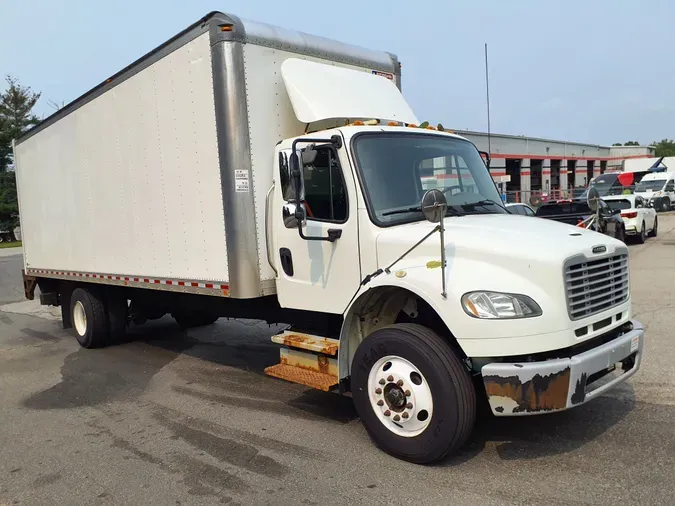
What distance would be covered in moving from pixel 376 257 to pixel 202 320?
19.8 ft

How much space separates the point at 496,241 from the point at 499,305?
0.50m

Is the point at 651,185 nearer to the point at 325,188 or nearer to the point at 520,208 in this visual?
the point at 520,208

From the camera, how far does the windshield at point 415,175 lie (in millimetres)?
4570

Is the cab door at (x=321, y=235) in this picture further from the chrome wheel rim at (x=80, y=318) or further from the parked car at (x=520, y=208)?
the chrome wheel rim at (x=80, y=318)

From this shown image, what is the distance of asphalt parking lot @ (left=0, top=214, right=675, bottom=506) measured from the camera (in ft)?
12.2

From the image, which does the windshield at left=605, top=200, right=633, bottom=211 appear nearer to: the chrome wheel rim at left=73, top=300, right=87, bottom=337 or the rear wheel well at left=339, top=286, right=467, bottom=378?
the chrome wheel rim at left=73, top=300, right=87, bottom=337

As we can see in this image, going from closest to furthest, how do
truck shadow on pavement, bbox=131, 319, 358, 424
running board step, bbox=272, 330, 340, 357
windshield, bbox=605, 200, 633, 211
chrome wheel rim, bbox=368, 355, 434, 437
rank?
chrome wheel rim, bbox=368, 355, 434, 437 → running board step, bbox=272, 330, 340, 357 → truck shadow on pavement, bbox=131, 319, 358, 424 → windshield, bbox=605, 200, 633, 211

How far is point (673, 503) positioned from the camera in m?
3.35

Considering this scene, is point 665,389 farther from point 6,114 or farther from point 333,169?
point 6,114

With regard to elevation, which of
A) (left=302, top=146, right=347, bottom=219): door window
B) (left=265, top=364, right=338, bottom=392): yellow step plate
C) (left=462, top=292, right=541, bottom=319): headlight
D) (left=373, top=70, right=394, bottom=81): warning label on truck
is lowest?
(left=265, top=364, right=338, bottom=392): yellow step plate

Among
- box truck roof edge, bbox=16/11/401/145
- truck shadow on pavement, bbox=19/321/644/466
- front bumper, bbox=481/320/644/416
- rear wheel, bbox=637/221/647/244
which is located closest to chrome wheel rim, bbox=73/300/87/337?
truck shadow on pavement, bbox=19/321/644/466

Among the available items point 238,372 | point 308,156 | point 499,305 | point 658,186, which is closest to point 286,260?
point 308,156

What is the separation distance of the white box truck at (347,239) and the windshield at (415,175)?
16 millimetres

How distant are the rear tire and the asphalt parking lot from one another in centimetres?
135
